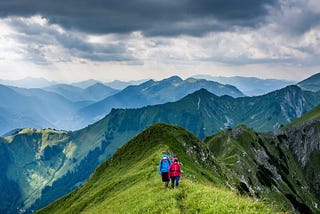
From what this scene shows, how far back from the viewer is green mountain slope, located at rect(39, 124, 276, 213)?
2334 centimetres

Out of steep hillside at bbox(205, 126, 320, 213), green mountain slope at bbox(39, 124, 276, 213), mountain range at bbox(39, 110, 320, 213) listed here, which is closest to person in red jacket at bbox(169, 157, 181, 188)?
green mountain slope at bbox(39, 124, 276, 213)

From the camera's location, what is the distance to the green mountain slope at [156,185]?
2334cm

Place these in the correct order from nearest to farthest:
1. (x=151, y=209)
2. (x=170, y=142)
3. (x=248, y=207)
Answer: (x=248, y=207) → (x=151, y=209) → (x=170, y=142)

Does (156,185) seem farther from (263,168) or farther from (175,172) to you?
(263,168)

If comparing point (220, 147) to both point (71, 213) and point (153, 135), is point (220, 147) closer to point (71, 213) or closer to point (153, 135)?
point (153, 135)

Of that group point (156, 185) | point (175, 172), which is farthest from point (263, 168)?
point (175, 172)

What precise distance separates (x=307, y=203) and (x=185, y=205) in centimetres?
15995

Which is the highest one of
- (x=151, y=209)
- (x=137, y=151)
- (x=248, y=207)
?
(x=248, y=207)

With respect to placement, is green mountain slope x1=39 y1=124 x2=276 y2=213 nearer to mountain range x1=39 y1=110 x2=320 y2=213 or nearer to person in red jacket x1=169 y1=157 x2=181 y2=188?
mountain range x1=39 y1=110 x2=320 y2=213

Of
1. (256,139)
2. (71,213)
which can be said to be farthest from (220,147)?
(71,213)

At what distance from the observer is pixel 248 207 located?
20.1m

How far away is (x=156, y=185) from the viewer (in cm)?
3766

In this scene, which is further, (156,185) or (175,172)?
(156,185)

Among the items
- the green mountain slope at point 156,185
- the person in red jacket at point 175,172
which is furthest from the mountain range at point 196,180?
the person in red jacket at point 175,172
